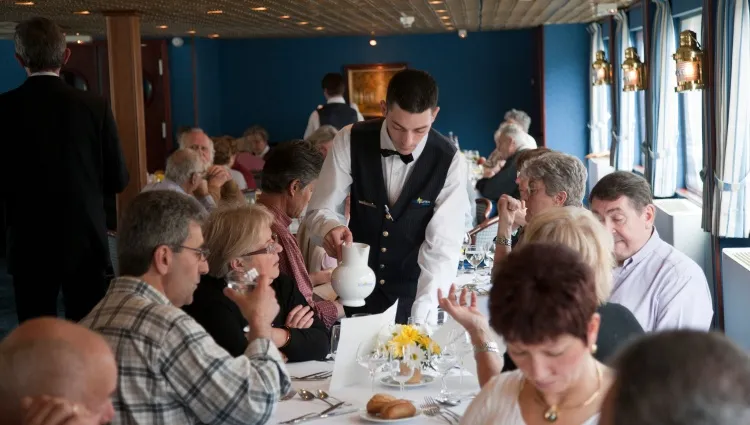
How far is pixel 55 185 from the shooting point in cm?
460

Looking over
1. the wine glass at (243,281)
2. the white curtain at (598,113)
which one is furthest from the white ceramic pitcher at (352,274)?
the white curtain at (598,113)

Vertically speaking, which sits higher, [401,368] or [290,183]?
[290,183]

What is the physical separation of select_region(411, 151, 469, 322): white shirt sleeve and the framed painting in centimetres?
1336

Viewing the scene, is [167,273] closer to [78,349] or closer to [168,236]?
[168,236]

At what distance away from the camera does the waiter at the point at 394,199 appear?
13.6 ft

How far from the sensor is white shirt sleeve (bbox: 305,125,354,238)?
4320mm

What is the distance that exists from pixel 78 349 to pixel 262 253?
164cm

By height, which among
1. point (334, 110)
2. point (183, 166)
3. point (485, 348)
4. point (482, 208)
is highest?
point (334, 110)

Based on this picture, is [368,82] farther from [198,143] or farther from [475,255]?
[475,255]

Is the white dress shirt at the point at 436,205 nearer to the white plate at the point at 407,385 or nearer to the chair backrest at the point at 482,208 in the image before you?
the white plate at the point at 407,385

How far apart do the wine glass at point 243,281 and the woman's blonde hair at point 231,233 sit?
424 millimetres

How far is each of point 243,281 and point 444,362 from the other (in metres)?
0.65

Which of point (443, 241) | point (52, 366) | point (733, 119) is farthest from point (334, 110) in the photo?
point (52, 366)

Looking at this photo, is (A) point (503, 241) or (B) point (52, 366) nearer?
(B) point (52, 366)
